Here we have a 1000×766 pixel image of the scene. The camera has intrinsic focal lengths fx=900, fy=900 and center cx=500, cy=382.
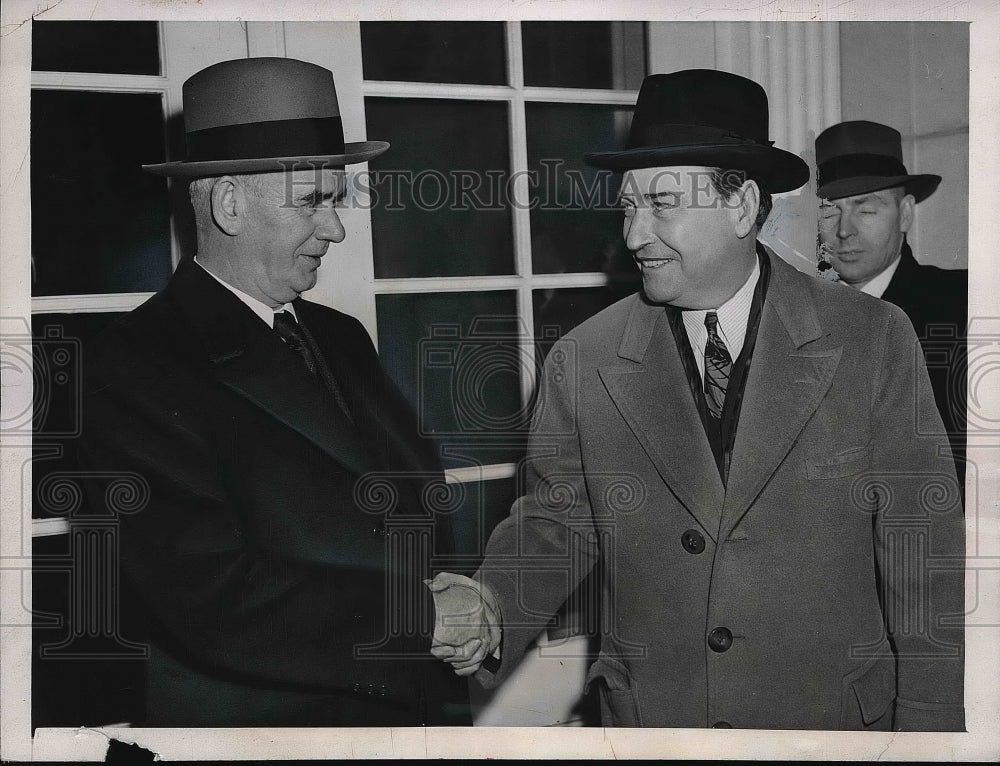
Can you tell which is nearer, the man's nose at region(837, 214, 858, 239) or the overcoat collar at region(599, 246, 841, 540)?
the overcoat collar at region(599, 246, 841, 540)

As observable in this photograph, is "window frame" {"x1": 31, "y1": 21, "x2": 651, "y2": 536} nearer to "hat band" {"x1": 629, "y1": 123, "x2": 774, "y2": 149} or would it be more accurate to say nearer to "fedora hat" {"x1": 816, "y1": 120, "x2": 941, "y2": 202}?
"hat band" {"x1": 629, "y1": 123, "x2": 774, "y2": 149}

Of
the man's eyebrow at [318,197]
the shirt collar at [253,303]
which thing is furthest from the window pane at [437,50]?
the shirt collar at [253,303]

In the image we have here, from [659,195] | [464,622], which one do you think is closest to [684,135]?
[659,195]

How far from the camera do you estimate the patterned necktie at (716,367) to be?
2.21m

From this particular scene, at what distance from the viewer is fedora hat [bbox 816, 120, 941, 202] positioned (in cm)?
226

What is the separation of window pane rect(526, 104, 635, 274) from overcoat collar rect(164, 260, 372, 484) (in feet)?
2.16

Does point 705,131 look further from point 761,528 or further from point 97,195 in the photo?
point 97,195

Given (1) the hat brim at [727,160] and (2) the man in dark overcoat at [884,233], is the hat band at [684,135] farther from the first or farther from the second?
(2) the man in dark overcoat at [884,233]

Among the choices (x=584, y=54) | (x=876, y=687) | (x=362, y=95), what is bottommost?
(x=876, y=687)

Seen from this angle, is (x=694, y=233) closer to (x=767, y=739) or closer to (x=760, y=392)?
(x=760, y=392)

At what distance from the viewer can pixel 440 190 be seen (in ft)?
7.48

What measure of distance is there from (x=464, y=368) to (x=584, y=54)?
85 cm

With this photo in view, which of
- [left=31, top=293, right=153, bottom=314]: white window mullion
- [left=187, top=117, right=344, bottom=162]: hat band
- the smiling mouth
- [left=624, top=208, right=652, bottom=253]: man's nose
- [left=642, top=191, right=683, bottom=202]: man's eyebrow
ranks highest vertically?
[left=187, top=117, right=344, bottom=162]: hat band

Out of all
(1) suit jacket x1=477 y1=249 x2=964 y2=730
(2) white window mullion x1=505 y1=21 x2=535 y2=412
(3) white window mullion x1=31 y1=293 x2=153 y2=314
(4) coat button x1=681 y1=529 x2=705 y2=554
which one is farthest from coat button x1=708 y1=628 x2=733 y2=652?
(3) white window mullion x1=31 y1=293 x2=153 y2=314
